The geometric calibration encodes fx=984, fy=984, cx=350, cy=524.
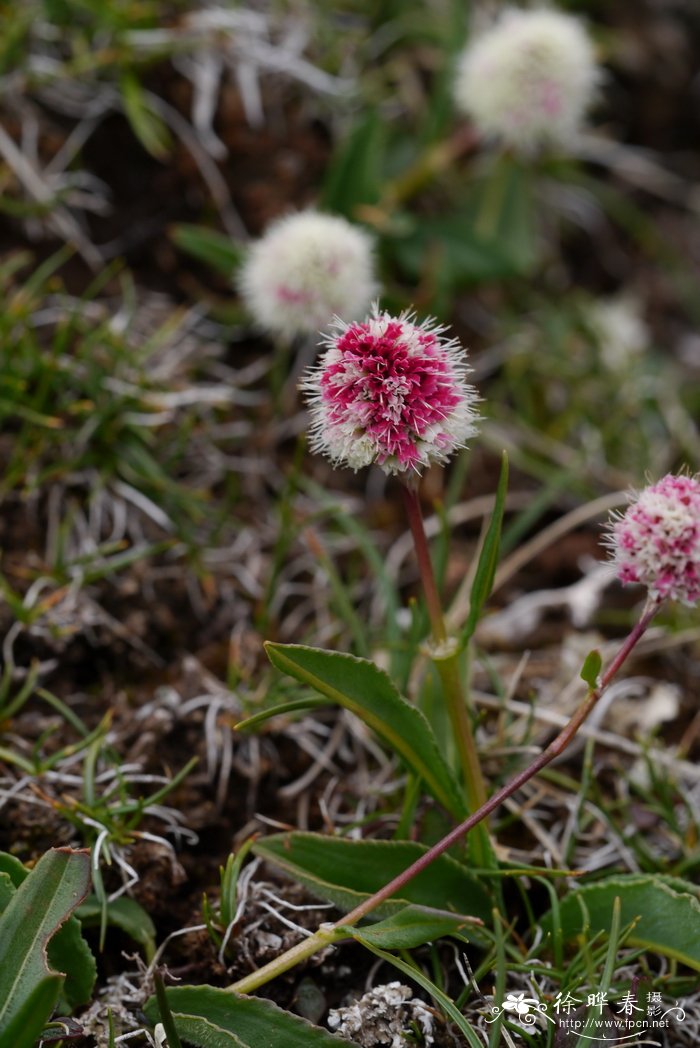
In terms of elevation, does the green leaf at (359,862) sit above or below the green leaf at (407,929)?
above

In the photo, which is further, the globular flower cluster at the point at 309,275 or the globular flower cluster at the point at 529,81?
the globular flower cluster at the point at 529,81

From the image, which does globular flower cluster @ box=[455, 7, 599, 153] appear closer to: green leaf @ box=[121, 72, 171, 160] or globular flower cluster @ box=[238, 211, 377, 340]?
globular flower cluster @ box=[238, 211, 377, 340]

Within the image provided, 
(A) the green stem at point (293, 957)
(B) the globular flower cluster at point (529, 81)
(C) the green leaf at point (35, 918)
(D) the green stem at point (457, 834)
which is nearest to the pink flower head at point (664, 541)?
(D) the green stem at point (457, 834)

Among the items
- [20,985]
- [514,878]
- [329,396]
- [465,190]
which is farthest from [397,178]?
[20,985]

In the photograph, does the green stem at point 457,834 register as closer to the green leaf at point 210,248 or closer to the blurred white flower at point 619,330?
the green leaf at point 210,248

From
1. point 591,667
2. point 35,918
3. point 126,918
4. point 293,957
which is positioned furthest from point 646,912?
point 35,918

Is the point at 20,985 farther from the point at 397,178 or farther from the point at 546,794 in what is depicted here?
the point at 397,178

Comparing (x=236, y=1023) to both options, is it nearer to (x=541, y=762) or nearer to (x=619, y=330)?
(x=541, y=762)
